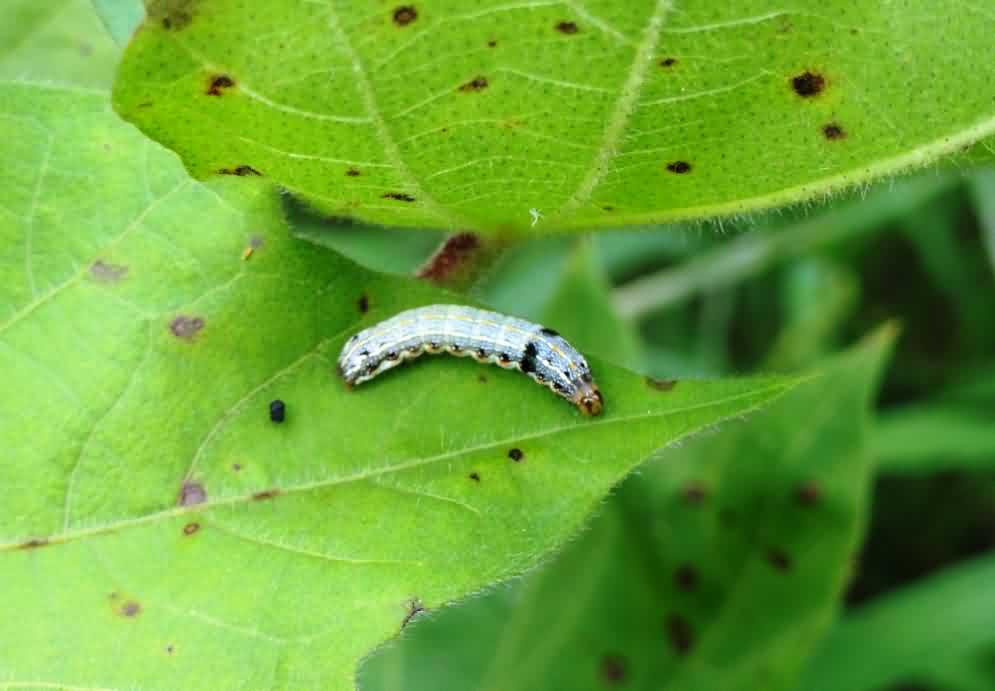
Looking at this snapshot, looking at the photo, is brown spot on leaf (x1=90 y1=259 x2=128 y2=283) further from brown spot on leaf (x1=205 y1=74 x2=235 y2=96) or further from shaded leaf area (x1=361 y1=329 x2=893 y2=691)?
shaded leaf area (x1=361 y1=329 x2=893 y2=691)

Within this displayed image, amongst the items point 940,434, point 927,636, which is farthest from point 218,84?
point 940,434

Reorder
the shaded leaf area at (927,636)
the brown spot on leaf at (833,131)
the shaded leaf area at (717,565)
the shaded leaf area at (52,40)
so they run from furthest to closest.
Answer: the shaded leaf area at (927,636), the shaded leaf area at (717,565), the shaded leaf area at (52,40), the brown spot on leaf at (833,131)

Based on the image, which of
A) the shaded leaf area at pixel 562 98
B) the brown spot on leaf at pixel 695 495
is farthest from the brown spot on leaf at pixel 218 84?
the brown spot on leaf at pixel 695 495

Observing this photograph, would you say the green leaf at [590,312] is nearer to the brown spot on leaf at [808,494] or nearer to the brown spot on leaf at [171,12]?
the brown spot on leaf at [808,494]

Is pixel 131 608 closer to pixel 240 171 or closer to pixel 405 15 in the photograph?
pixel 240 171

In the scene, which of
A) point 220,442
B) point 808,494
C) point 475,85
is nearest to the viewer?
point 475,85

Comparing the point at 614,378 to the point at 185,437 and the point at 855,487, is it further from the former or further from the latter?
the point at 855,487

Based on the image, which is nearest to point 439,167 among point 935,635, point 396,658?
point 396,658
